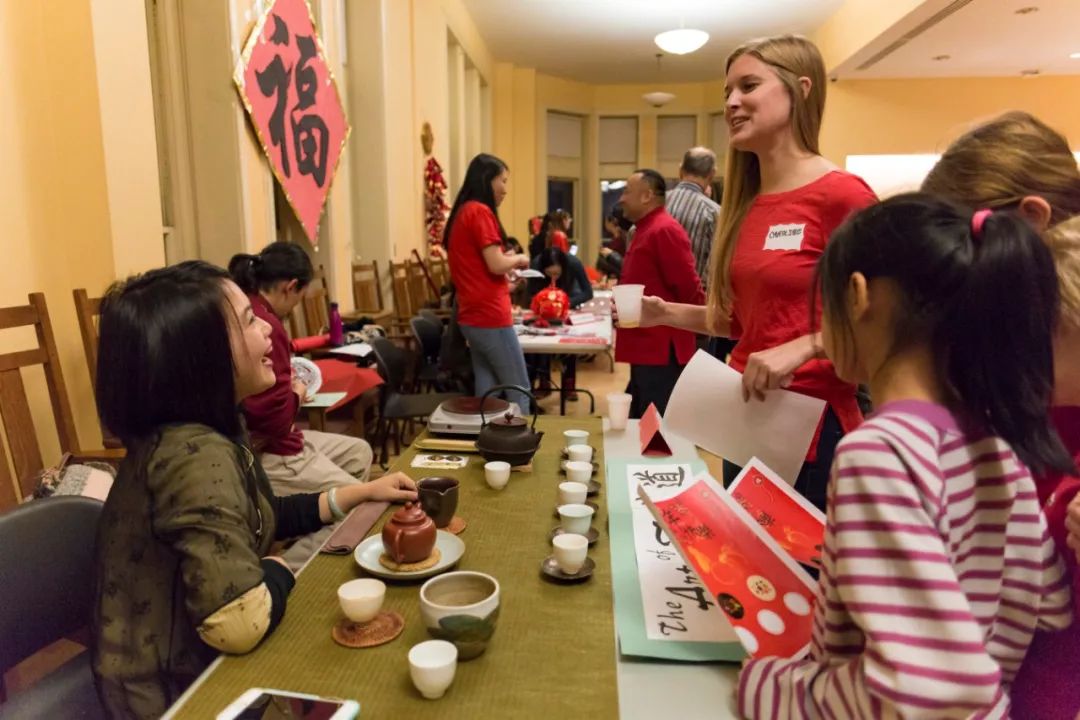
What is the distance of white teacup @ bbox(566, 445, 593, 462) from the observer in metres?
1.71

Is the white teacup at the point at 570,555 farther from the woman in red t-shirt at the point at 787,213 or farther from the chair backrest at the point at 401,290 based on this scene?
the chair backrest at the point at 401,290

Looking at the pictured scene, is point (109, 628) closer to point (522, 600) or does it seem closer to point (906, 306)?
point (522, 600)

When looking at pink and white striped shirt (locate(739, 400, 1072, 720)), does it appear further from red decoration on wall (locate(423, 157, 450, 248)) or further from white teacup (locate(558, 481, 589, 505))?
red decoration on wall (locate(423, 157, 450, 248))

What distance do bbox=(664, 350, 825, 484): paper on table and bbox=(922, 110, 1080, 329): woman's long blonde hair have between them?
0.42 metres

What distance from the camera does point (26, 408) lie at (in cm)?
207

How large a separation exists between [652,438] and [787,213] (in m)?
0.62

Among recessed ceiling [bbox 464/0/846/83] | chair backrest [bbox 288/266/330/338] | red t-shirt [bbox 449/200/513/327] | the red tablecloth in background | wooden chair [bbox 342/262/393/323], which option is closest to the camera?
the red tablecloth in background

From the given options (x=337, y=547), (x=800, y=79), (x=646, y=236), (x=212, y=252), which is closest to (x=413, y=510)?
(x=337, y=547)

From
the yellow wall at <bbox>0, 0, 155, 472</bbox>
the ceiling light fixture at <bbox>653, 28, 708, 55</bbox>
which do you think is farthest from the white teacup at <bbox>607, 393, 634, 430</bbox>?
the ceiling light fixture at <bbox>653, 28, 708, 55</bbox>

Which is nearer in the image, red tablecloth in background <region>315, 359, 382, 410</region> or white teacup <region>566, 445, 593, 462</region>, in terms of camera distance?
white teacup <region>566, 445, 593, 462</region>

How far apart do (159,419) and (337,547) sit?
1.22ft

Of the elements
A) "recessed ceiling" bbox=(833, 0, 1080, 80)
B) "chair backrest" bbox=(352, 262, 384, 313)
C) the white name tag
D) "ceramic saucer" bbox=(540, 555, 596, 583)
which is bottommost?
"ceramic saucer" bbox=(540, 555, 596, 583)

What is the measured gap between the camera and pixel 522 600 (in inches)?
43.4

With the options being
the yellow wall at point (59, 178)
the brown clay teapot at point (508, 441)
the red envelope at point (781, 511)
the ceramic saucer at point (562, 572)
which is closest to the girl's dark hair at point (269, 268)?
the yellow wall at point (59, 178)
